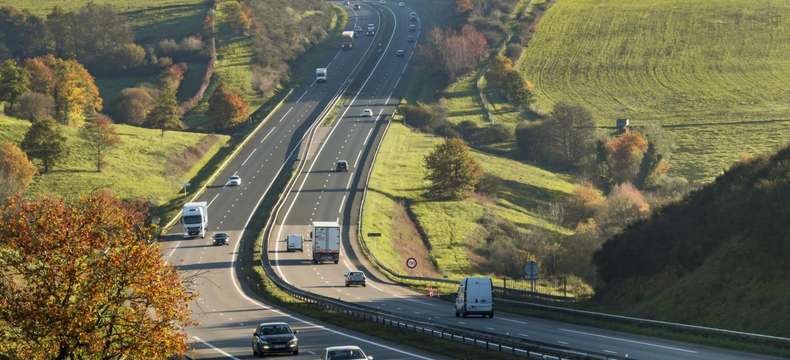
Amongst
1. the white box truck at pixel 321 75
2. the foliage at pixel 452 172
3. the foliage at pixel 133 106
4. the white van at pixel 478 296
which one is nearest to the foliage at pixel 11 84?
the foliage at pixel 133 106

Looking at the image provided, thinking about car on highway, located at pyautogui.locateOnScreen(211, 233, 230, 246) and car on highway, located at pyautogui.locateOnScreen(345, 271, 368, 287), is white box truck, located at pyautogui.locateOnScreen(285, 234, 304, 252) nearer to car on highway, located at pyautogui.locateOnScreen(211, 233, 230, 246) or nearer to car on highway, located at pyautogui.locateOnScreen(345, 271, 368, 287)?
car on highway, located at pyautogui.locateOnScreen(211, 233, 230, 246)

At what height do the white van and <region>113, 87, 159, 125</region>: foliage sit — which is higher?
<region>113, 87, 159, 125</region>: foliage

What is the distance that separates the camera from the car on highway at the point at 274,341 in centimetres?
4406

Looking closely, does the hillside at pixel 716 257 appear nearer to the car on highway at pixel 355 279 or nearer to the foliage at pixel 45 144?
the car on highway at pixel 355 279

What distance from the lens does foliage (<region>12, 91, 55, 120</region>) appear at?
146 m

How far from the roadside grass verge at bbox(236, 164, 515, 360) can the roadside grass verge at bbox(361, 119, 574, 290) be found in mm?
10326

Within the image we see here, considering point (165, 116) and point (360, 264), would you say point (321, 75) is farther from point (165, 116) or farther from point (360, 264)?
point (360, 264)

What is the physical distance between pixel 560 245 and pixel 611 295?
117 ft

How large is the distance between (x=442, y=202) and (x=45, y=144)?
1716 inches

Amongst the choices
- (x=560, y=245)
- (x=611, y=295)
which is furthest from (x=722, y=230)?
(x=560, y=245)

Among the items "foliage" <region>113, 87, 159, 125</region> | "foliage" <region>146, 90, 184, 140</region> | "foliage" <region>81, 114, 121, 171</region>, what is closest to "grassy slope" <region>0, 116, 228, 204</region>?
"foliage" <region>81, 114, 121, 171</region>

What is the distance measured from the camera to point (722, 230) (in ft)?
202

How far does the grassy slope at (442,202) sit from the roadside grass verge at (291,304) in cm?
1042

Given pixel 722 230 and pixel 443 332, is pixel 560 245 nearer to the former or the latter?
pixel 722 230
